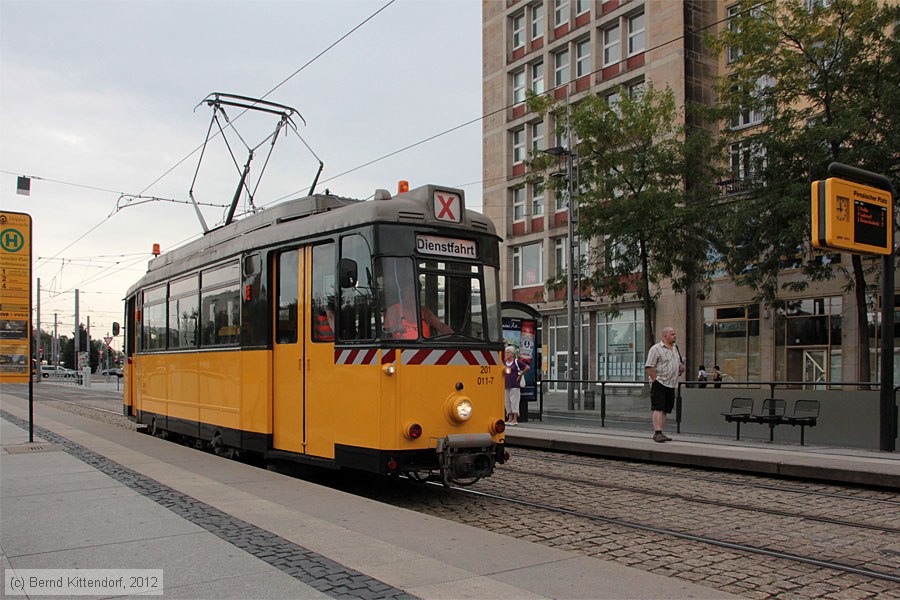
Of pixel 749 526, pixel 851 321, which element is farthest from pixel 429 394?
pixel 851 321

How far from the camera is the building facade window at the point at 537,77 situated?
1683 inches

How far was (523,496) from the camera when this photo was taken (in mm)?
9531

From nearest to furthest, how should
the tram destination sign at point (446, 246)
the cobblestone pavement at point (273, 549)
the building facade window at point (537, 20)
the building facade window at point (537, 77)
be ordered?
the cobblestone pavement at point (273, 549) → the tram destination sign at point (446, 246) → the building facade window at point (537, 77) → the building facade window at point (537, 20)

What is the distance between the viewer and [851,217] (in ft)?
38.7

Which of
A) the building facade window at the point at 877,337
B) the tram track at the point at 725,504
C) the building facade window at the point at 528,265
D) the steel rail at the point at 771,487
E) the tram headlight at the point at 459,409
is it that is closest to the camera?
the tram track at the point at 725,504

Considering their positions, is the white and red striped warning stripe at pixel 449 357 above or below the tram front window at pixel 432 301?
below

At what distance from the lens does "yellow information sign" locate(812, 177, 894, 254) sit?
11.4 m

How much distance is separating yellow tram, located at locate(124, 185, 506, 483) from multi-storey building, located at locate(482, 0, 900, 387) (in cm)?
1797

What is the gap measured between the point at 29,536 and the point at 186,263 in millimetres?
7321

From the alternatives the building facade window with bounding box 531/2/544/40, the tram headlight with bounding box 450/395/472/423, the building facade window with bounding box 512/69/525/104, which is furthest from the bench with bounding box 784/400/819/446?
the building facade window with bounding box 531/2/544/40

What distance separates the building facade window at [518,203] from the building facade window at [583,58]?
6.76 metres

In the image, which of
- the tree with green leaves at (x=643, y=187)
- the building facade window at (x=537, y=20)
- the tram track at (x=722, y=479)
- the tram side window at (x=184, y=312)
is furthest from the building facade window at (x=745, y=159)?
the building facade window at (x=537, y=20)

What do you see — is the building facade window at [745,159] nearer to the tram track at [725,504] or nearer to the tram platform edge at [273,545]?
the tram track at [725,504]

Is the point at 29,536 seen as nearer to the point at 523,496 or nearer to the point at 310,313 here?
the point at 310,313
